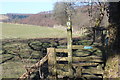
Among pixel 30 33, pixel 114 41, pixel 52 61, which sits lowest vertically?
pixel 30 33

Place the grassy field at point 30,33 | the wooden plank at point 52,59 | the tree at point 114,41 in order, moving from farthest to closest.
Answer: the grassy field at point 30,33 < the wooden plank at point 52,59 < the tree at point 114,41

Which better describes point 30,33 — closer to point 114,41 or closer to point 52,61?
point 52,61

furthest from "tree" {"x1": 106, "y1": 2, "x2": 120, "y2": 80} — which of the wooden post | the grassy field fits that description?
the grassy field

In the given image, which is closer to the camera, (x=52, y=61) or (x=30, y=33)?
(x=52, y=61)

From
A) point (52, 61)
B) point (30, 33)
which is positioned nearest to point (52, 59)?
point (52, 61)

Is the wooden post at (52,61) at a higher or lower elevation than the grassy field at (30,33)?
higher

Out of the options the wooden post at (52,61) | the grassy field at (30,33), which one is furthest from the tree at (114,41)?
the grassy field at (30,33)

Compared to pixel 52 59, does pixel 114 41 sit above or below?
above

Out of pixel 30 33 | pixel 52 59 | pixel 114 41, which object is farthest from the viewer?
pixel 30 33

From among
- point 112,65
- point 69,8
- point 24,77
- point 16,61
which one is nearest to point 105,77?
point 112,65

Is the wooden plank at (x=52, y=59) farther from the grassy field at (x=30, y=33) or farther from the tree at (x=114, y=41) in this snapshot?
the grassy field at (x=30, y=33)

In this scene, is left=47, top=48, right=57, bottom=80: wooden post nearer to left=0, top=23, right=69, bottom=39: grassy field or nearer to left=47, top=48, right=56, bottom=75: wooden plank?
left=47, top=48, right=56, bottom=75: wooden plank

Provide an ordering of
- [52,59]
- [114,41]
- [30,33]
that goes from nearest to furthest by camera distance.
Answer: [114,41] < [52,59] < [30,33]

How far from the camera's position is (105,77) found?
5.41 metres
